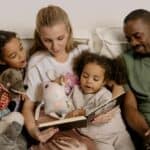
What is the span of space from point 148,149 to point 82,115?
0.27 meters

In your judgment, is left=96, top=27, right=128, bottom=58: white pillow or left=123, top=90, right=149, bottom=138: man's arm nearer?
left=123, top=90, right=149, bottom=138: man's arm

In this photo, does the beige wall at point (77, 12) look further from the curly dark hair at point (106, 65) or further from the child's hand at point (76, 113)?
the child's hand at point (76, 113)

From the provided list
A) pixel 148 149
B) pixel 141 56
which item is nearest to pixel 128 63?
pixel 141 56

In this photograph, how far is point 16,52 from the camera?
1620 mm

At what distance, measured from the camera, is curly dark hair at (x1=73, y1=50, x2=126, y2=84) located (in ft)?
5.48

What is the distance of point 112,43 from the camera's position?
5.80 feet

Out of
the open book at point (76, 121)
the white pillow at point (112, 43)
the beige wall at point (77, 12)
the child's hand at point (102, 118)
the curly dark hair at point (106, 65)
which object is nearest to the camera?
the open book at point (76, 121)

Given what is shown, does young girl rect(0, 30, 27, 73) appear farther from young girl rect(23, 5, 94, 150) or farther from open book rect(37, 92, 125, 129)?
open book rect(37, 92, 125, 129)

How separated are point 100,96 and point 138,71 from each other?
7.6 inches

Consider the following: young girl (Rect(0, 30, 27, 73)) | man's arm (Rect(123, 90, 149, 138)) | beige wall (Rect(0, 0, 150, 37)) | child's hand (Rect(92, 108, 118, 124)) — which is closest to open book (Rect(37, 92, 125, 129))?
child's hand (Rect(92, 108, 118, 124))

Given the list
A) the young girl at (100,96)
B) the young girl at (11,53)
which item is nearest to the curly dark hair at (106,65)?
the young girl at (100,96)

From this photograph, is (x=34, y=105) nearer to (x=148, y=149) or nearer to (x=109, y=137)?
(x=109, y=137)

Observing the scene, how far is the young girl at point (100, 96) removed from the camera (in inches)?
62.6

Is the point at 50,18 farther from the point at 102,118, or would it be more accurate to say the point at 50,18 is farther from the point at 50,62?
the point at 102,118
